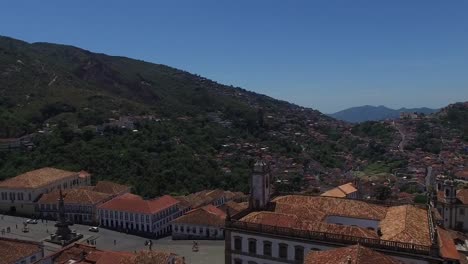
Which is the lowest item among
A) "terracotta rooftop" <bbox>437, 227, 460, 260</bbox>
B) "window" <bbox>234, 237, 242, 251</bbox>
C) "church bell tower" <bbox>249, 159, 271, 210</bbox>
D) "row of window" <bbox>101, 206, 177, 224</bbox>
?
"row of window" <bbox>101, 206, 177, 224</bbox>

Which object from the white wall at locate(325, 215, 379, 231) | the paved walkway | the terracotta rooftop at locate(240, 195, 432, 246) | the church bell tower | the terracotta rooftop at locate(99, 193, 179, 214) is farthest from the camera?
the terracotta rooftop at locate(99, 193, 179, 214)

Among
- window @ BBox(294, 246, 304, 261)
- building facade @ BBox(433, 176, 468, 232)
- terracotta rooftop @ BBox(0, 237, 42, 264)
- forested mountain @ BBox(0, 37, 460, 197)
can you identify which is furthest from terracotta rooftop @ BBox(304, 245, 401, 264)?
forested mountain @ BBox(0, 37, 460, 197)

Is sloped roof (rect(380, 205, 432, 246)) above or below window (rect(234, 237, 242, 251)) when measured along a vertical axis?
above

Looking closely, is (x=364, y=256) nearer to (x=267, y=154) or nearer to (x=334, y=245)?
(x=334, y=245)

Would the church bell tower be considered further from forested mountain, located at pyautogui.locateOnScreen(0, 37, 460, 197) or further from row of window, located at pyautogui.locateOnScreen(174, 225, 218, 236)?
forested mountain, located at pyautogui.locateOnScreen(0, 37, 460, 197)

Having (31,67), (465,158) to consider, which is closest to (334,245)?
(465,158)

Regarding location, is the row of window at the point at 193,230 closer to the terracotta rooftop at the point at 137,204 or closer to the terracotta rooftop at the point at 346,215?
the terracotta rooftop at the point at 137,204
